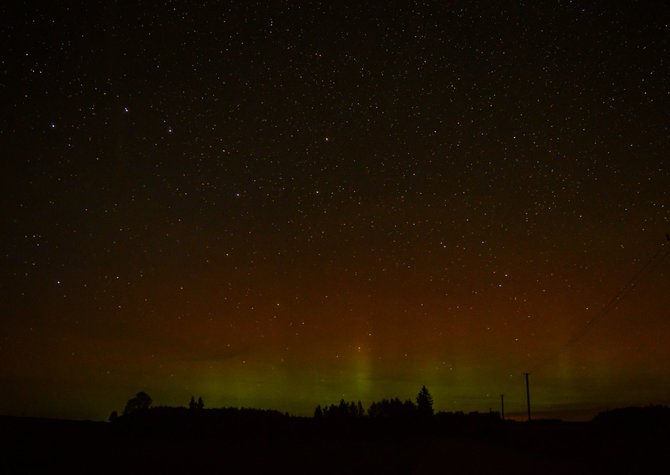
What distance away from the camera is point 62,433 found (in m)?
32.2

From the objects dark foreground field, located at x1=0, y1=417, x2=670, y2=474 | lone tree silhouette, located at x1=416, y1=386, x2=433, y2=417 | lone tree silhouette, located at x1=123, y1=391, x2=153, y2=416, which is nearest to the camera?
dark foreground field, located at x1=0, y1=417, x2=670, y2=474

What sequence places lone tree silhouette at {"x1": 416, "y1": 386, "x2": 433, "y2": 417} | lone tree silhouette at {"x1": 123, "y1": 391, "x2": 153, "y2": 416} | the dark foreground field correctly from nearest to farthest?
the dark foreground field → lone tree silhouette at {"x1": 123, "y1": 391, "x2": 153, "y2": 416} → lone tree silhouette at {"x1": 416, "y1": 386, "x2": 433, "y2": 417}

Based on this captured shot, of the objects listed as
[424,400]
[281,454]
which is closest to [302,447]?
[281,454]

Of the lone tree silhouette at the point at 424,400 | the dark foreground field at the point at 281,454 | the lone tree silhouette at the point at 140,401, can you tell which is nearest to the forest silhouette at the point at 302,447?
the dark foreground field at the point at 281,454

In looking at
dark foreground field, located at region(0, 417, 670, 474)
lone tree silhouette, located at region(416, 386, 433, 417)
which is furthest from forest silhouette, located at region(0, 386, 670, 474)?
lone tree silhouette, located at region(416, 386, 433, 417)

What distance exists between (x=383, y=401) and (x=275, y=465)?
100 metres

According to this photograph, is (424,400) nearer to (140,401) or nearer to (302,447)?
(140,401)

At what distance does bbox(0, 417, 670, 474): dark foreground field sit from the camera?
68.3ft

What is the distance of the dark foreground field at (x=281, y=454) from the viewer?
68.3 ft

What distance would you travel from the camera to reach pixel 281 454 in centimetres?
2791

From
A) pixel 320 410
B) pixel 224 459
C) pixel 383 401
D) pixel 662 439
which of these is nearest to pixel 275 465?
pixel 224 459

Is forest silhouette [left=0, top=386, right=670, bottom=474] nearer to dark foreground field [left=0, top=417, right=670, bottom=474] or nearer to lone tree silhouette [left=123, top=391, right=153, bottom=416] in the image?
dark foreground field [left=0, top=417, right=670, bottom=474]

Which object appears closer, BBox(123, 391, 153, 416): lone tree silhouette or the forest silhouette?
the forest silhouette

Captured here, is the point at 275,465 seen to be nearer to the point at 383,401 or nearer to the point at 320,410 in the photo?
the point at 320,410
